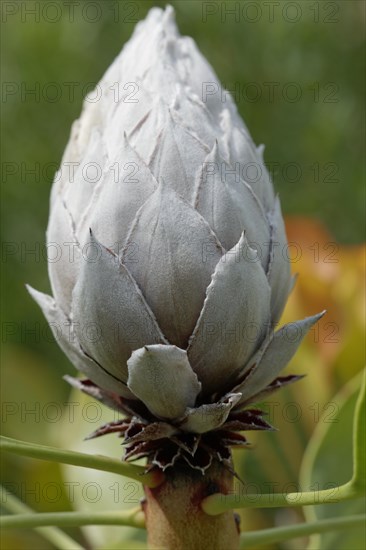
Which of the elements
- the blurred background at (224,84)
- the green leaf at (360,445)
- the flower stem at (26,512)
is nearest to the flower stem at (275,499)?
the green leaf at (360,445)

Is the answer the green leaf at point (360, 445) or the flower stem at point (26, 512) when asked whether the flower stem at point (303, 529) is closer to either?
the green leaf at point (360, 445)

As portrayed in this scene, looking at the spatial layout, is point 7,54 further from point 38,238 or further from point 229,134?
point 229,134

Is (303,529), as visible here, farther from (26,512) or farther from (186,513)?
(26,512)

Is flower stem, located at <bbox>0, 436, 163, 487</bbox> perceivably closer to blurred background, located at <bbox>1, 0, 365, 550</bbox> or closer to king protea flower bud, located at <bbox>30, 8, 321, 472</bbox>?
king protea flower bud, located at <bbox>30, 8, 321, 472</bbox>

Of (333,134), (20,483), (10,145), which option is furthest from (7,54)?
(20,483)

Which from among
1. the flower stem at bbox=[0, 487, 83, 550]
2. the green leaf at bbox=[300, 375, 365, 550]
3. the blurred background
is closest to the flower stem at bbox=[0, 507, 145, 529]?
the flower stem at bbox=[0, 487, 83, 550]

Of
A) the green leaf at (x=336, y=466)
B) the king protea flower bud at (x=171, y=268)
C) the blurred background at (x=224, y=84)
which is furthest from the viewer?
the blurred background at (x=224, y=84)

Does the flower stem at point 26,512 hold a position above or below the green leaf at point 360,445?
below
